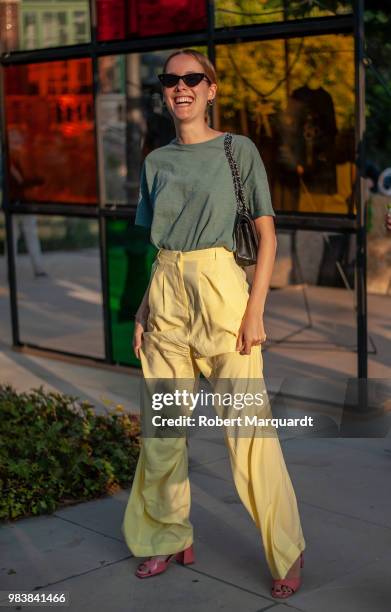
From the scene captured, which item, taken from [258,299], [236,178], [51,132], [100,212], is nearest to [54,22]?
[51,132]

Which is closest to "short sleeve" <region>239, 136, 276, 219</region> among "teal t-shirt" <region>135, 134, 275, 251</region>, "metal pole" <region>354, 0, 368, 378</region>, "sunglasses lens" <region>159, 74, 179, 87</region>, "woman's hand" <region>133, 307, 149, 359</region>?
"teal t-shirt" <region>135, 134, 275, 251</region>

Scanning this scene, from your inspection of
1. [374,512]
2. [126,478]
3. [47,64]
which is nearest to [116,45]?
[47,64]

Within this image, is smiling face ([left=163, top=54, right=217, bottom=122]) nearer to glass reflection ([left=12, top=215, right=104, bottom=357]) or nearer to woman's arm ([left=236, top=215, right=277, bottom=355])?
woman's arm ([left=236, top=215, right=277, bottom=355])

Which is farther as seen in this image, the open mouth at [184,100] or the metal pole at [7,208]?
the metal pole at [7,208]

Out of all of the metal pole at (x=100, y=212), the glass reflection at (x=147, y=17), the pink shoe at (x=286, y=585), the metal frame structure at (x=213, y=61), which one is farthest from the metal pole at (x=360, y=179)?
the pink shoe at (x=286, y=585)

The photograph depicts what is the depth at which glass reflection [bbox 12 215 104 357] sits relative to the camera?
9.81m

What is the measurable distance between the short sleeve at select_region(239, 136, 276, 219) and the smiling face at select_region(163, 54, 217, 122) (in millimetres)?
223

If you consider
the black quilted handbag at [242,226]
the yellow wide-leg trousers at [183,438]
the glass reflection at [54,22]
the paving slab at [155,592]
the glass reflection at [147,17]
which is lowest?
the paving slab at [155,592]

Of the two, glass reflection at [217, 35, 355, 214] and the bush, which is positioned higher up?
glass reflection at [217, 35, 355, 214]

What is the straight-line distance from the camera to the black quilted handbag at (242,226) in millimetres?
4047

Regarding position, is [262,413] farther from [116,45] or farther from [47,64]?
[47,64]

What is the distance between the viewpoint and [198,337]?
13.5 ft

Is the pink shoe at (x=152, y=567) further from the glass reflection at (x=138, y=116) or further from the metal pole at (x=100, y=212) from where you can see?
the glass reflection at (x=138, y=116)

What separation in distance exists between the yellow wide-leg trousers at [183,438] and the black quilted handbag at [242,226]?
0.20 feet
